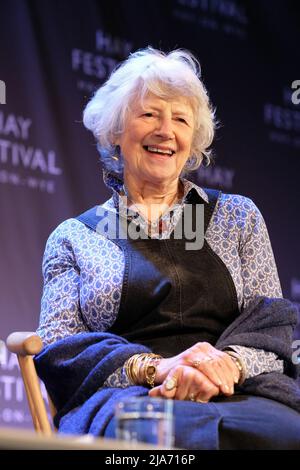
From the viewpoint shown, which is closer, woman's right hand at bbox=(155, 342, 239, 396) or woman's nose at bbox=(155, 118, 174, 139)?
woman's right hand at bbox=(155, 342, 239, 396)

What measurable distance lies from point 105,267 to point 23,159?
3.79ft

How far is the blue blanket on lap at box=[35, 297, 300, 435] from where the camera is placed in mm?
2061

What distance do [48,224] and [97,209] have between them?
1026 mm

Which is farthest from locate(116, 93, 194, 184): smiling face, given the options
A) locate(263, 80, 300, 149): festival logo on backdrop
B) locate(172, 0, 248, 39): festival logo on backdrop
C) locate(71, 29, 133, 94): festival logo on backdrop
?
locate(263, 80, 300, 149): festival logo on backdrop

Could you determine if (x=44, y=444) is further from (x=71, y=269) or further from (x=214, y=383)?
(x=71, y=269)

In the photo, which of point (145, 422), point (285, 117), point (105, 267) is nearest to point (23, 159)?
point (105, 267)

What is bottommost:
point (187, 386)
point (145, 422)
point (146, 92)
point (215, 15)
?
point (187, 386)

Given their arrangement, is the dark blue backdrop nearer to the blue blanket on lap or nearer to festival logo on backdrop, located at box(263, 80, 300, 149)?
festival logo on backdrop, located at box(263, 80, 300, 149)

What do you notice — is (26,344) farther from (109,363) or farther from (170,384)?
(170,384)

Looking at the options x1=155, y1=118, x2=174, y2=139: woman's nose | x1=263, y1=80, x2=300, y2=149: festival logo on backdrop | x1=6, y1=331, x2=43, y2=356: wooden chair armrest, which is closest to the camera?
x1=6, y1=331, x2=43, y2=356: wooden chair armrest

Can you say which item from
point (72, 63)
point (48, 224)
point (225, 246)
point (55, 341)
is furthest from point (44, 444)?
point (72, 63)

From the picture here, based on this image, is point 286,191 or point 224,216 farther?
point 286,191

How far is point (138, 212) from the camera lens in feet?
8.05

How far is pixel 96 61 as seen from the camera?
11.9 ft
